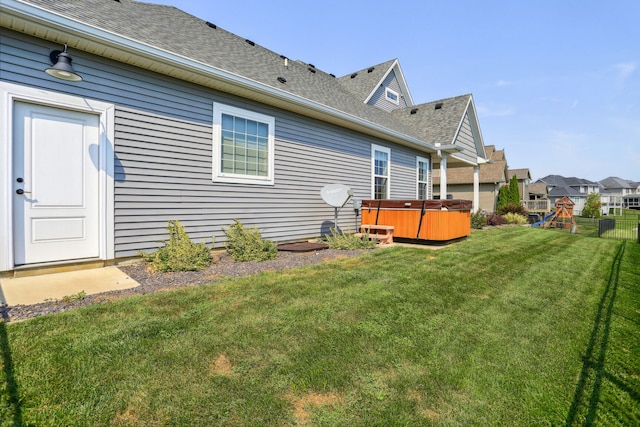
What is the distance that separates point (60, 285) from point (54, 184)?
148 cm

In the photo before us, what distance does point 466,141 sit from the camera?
13023mm

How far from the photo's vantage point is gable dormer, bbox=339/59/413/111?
12.3m

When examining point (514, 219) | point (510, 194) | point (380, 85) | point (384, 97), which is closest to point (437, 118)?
point (384, 97)

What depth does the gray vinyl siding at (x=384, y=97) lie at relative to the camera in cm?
1270

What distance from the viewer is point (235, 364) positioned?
2111mm

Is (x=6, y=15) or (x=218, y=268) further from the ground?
(x=6, y=15)

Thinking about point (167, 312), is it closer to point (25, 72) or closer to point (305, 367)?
point (305, 367)

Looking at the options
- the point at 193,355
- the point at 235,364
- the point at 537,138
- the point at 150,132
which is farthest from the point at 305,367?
the point at 537,138

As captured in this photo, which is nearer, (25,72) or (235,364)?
(235,364)

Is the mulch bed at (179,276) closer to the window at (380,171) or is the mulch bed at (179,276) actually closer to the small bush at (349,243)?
the small bush at (349,243)

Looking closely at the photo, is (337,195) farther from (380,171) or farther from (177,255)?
(177,255)

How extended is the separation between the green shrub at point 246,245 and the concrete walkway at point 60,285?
1.79 metres

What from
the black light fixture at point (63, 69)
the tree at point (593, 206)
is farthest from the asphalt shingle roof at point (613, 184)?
the black light fixture at point (63, 69)

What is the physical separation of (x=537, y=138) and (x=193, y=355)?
3130 cm
